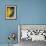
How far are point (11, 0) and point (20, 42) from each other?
145 cm

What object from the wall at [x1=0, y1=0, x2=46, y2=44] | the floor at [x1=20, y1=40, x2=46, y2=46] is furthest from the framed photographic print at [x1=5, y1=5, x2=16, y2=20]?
the floor at [x1=20, y1=40, x2=46, y2=46]

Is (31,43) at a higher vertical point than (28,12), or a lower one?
lower

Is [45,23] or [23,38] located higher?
[45,23]

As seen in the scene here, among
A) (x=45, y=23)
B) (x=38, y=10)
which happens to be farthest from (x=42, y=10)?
(x=45, y=23)

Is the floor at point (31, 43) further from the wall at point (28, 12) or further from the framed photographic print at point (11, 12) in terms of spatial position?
the framed photographic print at point (11, 12)

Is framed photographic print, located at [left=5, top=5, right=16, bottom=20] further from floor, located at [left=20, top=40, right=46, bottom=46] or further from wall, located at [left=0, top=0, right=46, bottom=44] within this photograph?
floor, located at [left=20, top=40, right=46, bottom=46]

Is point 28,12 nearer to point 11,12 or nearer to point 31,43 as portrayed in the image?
point 11,12

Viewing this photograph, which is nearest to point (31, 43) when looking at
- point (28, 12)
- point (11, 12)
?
point (28, 12)

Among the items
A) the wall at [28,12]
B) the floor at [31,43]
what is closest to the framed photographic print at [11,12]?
the wall at [28,12]

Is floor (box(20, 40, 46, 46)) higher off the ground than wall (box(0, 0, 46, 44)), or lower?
lower

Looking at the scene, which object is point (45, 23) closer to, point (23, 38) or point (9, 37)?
point (23, 38)

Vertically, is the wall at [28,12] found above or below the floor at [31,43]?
above

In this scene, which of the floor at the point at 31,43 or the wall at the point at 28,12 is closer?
the floor at the point at 31,43

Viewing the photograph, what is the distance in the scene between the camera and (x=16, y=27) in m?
4.57
